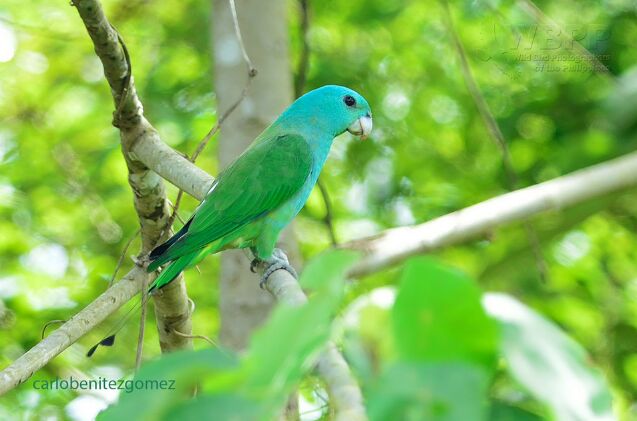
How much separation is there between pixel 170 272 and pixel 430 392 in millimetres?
2422

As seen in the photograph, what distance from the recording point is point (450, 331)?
2.32 feet

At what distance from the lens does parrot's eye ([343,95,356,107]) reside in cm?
436

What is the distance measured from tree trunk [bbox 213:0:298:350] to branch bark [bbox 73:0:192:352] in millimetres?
950

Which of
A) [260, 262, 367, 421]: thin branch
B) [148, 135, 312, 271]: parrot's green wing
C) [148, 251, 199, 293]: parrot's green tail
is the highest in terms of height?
[148, 135, 312, 271]: parrot's green wing

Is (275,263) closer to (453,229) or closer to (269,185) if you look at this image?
(269,185)

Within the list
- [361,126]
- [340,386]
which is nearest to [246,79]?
[361,126]

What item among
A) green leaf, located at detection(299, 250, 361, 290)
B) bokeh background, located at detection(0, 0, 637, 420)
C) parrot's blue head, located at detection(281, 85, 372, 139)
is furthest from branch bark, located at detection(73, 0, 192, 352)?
green leaf, located at detection(299, 250, 361, 290)

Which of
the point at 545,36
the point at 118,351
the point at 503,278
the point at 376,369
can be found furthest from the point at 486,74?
the point at 376,369

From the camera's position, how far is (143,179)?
9.59 feet

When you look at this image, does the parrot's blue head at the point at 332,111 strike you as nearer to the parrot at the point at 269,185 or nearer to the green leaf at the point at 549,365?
→ the parrot at the point at 269,185

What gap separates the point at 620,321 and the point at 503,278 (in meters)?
0.96

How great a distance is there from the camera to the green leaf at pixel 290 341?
2.19 ft

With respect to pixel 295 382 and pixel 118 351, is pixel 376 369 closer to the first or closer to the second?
pixel 295 382

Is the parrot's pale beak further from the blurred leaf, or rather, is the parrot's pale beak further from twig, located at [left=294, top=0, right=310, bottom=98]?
the blurred leaf
